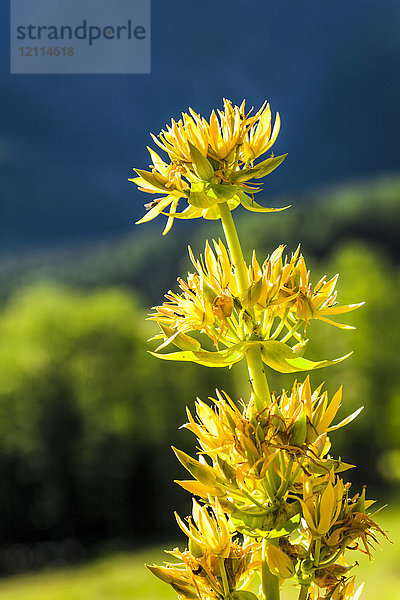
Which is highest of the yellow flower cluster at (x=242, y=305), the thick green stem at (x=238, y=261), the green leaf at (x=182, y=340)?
the thick green stem at (x=238, y=261)

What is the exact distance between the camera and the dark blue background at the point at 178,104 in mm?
19594

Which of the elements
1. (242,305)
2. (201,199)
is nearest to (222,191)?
(201,199)

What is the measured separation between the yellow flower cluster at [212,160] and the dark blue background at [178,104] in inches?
734

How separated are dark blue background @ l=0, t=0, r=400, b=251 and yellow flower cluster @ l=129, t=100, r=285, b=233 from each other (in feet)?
61.2

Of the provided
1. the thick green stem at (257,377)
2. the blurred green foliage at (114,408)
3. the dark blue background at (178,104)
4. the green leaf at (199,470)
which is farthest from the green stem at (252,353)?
the dark blue background at (178,104)

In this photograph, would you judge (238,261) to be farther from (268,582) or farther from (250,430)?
(268,582)

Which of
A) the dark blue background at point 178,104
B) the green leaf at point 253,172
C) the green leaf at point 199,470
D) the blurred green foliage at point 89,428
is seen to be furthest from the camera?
the dark blue background at point 178,104

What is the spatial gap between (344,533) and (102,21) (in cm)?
1759

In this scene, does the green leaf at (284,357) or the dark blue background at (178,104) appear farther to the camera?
the dark blue background at (178,104)

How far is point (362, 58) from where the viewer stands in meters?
20.5

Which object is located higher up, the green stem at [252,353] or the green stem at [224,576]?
the green stem at [252,353]

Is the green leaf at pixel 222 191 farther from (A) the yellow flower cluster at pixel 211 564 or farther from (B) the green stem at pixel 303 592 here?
(B) the green stem at pixel 303 592

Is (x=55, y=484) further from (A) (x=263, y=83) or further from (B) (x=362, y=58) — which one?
(B) (x=362, y=58)

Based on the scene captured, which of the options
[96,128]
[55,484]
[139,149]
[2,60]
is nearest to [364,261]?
[55,484]
